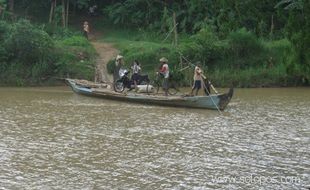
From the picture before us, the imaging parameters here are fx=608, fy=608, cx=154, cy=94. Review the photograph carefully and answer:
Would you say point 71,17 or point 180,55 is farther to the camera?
point 71,17

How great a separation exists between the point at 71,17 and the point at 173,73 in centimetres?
1361

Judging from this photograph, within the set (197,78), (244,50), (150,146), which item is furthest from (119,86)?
(244,50)

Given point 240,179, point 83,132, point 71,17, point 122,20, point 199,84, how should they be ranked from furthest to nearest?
point 71,17 < point 122,20 < point 199,84 < point 83,132 < point 240,179

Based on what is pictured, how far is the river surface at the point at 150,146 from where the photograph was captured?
11.0 meters

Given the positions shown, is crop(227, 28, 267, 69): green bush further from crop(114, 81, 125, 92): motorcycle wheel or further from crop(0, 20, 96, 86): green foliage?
crop(114, 81, 125, 92): motorcycle wheel

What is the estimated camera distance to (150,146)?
1407cm

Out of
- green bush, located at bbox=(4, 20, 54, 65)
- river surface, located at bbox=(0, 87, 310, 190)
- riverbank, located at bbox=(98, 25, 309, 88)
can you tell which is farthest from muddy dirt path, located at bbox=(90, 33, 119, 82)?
river surface, located at bbox=(0, 87, 310, 190)

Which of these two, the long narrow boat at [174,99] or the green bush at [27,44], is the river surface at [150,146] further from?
the green bush at [27,44]

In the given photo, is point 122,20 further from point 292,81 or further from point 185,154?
point 185,154

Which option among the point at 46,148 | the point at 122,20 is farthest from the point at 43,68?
the point at 46,148

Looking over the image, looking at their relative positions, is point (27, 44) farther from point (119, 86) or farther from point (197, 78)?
point (197, 78)

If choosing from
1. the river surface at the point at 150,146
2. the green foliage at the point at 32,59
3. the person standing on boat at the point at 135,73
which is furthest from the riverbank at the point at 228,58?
the river surface at the point at 150,146

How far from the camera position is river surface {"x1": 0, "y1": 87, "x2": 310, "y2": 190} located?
11.0 meters

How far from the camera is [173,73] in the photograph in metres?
26.9
